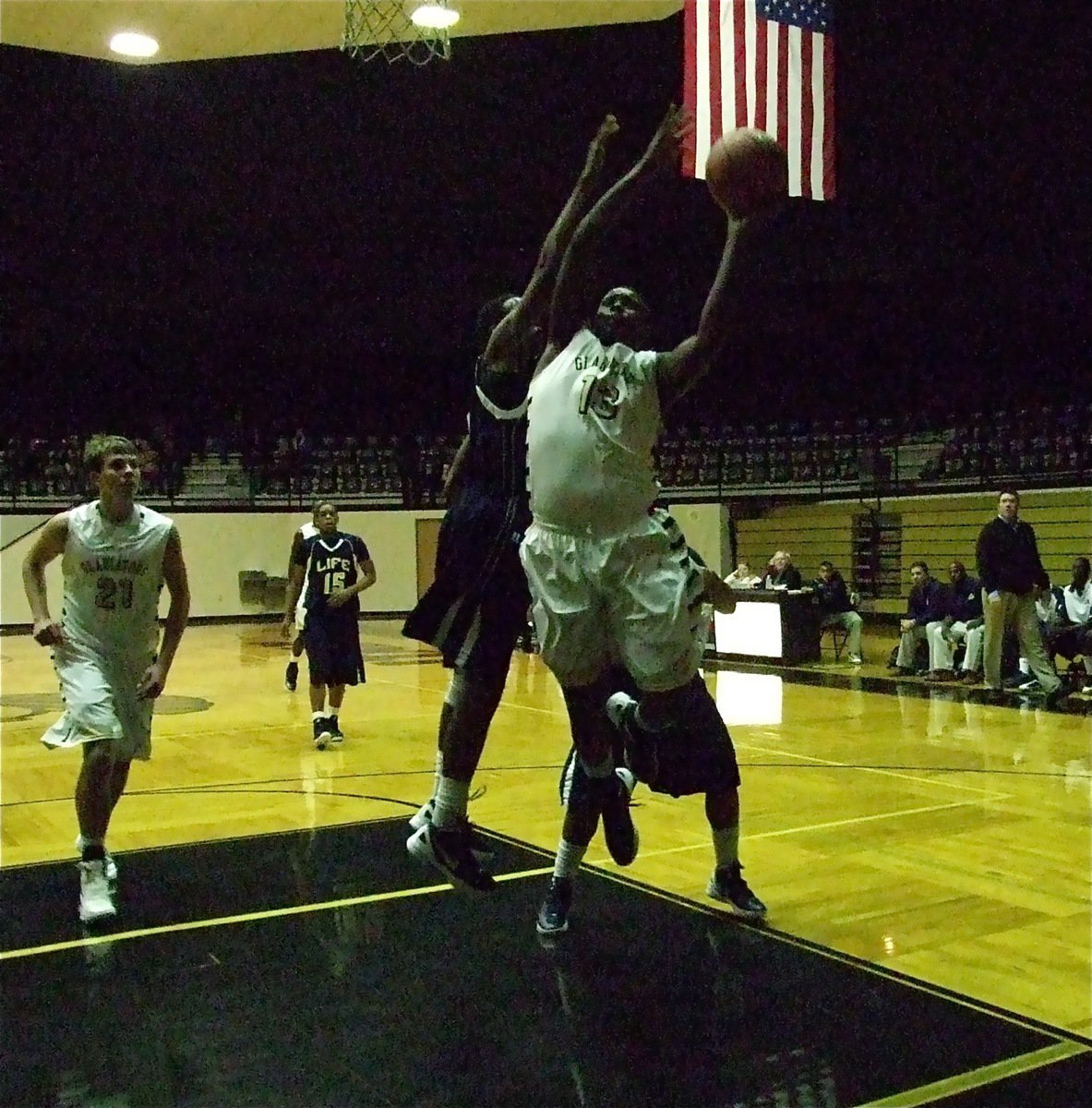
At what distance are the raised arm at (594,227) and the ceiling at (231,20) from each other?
6.20m

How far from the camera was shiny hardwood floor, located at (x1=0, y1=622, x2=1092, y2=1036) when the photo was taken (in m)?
3.79

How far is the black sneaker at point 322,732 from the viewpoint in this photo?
25.2 ft

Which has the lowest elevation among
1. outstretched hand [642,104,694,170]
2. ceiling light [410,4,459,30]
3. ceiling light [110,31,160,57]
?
outstretched hand [642,104,694,170]

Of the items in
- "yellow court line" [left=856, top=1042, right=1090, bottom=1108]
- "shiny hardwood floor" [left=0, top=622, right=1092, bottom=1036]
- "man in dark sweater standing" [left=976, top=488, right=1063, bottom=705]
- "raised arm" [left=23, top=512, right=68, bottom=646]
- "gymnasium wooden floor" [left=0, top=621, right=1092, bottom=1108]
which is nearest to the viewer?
"yellow court line" [left=856, top=1042, right=1090, bottom=1108]

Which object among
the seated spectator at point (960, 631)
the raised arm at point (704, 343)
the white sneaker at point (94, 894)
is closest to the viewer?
the raised arm at point (704, 343)

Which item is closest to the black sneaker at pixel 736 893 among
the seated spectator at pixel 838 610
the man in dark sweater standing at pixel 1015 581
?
the man in dark sweater standing at pixel 1015 581

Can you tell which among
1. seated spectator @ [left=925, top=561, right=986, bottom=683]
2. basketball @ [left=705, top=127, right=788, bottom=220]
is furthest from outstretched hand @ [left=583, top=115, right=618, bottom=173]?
seated spectator @ [left=925, top=561, right=986, bottom=683]

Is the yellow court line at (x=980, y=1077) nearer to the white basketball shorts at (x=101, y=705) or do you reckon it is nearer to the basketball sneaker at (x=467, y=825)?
the basketball sneaker at (x=467, y=825)

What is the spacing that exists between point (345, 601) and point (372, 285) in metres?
12.0

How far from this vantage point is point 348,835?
5109 mm

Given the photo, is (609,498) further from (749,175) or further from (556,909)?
(556,909)

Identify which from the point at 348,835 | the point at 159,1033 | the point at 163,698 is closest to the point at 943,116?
the point at 163,698

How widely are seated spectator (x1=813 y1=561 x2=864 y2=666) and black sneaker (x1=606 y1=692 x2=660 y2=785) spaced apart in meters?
9.41

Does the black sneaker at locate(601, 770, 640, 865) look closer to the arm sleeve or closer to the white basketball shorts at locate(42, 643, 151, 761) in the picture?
the white basketball shorts at locate(42, 643, 151, 761)
